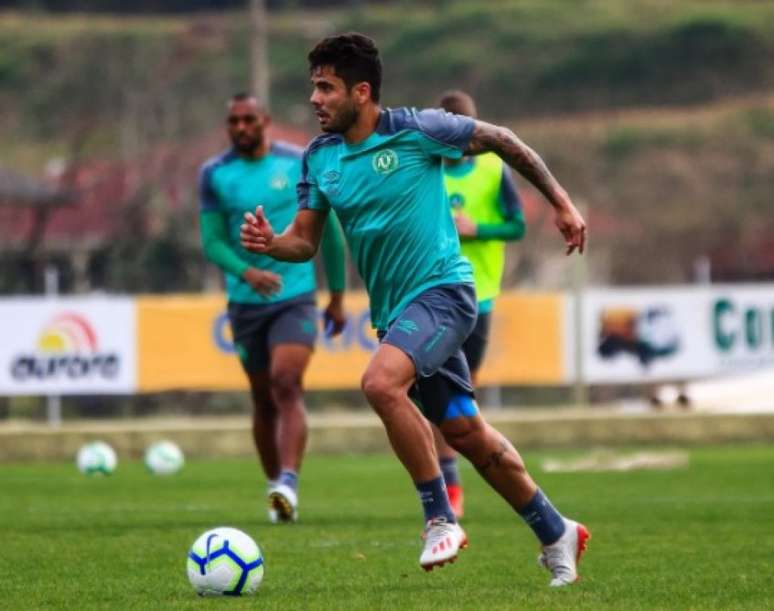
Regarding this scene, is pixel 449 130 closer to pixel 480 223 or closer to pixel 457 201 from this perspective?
pixel 480 223

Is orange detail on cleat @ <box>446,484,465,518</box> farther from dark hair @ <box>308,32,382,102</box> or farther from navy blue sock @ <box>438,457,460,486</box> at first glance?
dark hair @ <box>308,32,382,102</box>

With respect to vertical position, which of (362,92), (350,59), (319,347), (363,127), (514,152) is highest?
(350,59)

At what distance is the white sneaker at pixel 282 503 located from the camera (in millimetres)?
11422

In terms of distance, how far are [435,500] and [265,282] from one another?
371 cm

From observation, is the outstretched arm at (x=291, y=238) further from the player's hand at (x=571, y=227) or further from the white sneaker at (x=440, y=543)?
the white sneaker at (x=440, y=543)

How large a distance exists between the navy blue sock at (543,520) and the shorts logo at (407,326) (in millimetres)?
771

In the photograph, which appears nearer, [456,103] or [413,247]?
[413,247]

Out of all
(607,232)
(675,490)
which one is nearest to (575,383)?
(675,490)

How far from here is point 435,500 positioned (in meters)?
7.93

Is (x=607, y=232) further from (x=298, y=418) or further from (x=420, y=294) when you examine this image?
(x=420, y=294)

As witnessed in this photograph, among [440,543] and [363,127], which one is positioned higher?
[363,127]

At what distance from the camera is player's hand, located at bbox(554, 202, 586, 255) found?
7.84 meters

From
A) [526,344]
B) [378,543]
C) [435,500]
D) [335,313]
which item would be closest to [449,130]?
[435,500]

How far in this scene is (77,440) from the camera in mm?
20250
